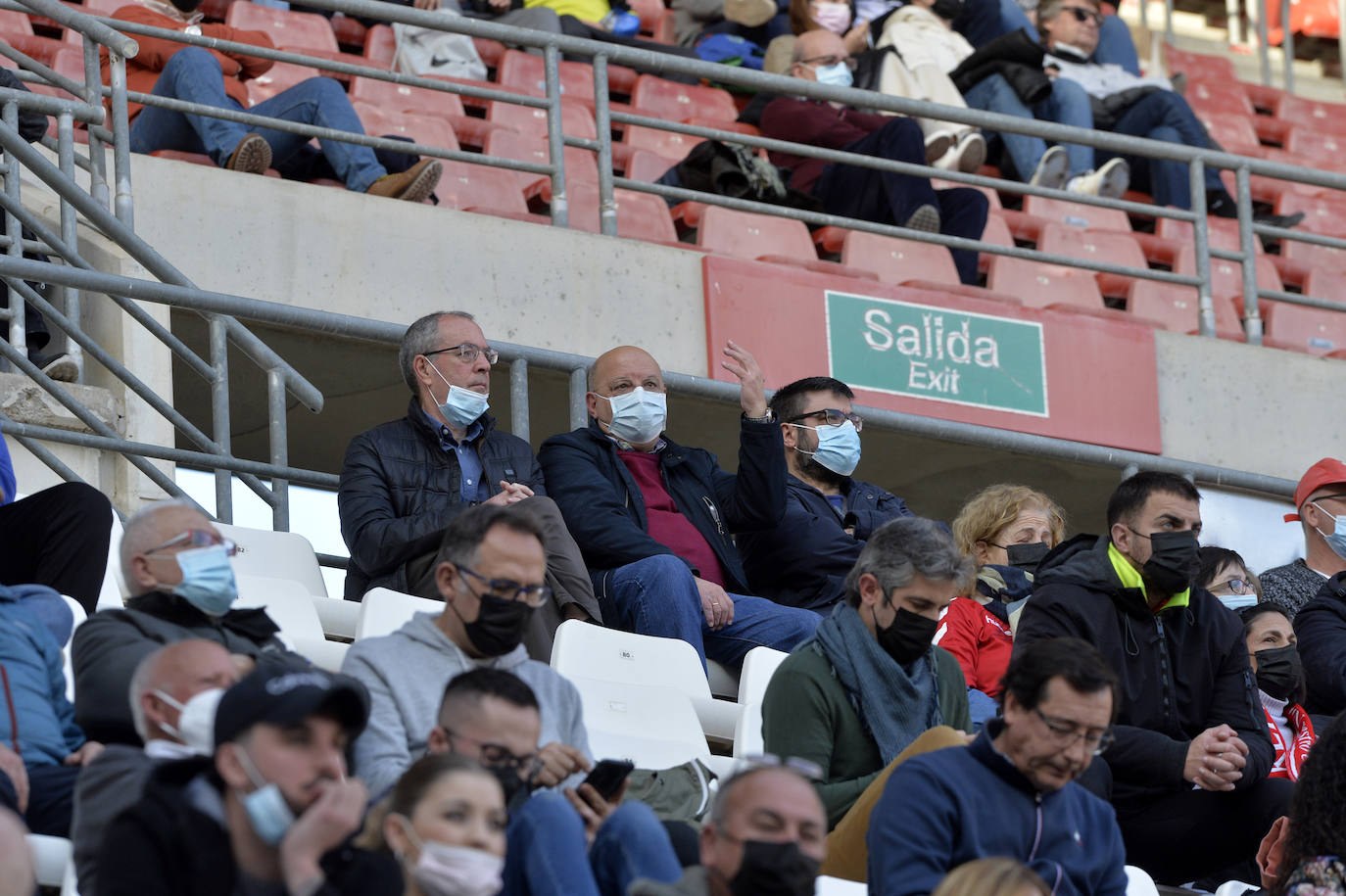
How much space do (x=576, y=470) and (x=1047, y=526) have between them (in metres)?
1.32

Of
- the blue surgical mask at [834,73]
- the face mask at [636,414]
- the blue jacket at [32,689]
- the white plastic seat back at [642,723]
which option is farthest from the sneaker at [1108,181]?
the blue jacket at [32,689]

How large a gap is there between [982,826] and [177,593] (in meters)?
1.47

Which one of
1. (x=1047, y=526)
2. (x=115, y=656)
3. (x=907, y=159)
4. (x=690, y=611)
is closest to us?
(x=115, y=656)

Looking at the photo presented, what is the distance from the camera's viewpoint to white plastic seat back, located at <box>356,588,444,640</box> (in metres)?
4.71

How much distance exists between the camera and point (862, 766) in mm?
4645

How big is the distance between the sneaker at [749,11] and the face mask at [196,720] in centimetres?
738

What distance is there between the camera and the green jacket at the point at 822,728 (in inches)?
178

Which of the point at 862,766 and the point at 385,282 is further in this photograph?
the point at 385,282

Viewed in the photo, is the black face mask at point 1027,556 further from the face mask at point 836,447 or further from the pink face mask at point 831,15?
the pink face mask at point 831,15

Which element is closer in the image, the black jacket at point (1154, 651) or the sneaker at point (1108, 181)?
the black jacket at point (1154, 651)

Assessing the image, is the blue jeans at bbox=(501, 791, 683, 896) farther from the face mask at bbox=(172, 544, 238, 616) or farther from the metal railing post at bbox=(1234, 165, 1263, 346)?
the metal railing post at bbox=(1234, 165, 1263, 346)

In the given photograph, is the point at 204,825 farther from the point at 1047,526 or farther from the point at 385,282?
the point at 385,282

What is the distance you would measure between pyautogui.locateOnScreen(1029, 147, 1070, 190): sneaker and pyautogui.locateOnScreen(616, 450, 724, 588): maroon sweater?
402 cm

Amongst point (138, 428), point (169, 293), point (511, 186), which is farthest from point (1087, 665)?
point (511, 186)
